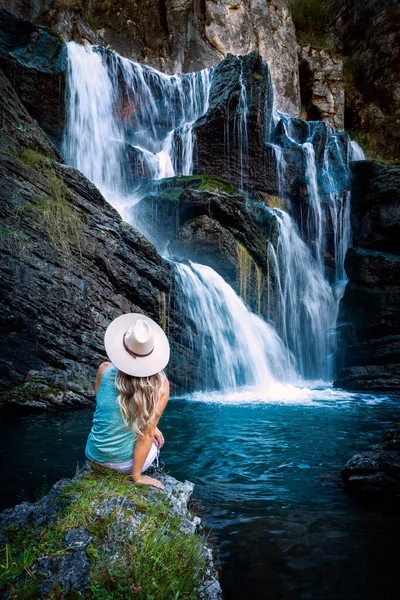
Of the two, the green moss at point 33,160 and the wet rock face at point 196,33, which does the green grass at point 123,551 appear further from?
the wet rock face at point 196,33

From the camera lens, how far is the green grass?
6.23 feet

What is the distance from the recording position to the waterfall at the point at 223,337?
11.9 metres

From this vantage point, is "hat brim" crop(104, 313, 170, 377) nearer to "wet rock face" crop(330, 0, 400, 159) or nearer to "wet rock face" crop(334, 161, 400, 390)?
"wet rock face" crop(334, 161, 400, 390)

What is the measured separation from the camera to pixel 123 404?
2.93m

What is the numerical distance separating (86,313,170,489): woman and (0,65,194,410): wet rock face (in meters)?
5.24

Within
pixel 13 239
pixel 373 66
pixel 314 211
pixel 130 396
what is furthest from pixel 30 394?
pixel 373 66

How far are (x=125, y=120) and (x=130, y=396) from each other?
63.5 feet

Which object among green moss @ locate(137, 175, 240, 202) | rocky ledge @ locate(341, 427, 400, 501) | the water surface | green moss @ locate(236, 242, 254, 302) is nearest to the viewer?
the water surface

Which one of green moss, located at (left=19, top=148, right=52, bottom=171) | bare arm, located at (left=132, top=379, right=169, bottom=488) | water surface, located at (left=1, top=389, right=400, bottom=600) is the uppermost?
green moss, located at (left=19, top=148, right=52, bottom=171)

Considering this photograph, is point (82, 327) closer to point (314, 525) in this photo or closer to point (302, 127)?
point (314, 525)

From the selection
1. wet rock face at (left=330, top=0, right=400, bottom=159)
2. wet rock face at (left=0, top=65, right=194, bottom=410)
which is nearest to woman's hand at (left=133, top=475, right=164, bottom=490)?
wet rock face at (left=0, top=65, right=194, bottom=410)

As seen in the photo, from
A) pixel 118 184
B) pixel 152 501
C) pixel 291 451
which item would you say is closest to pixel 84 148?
pixel 118 184

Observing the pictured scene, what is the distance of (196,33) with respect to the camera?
84.2 ft

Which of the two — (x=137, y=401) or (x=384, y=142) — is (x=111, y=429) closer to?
(x=137, y=401)
